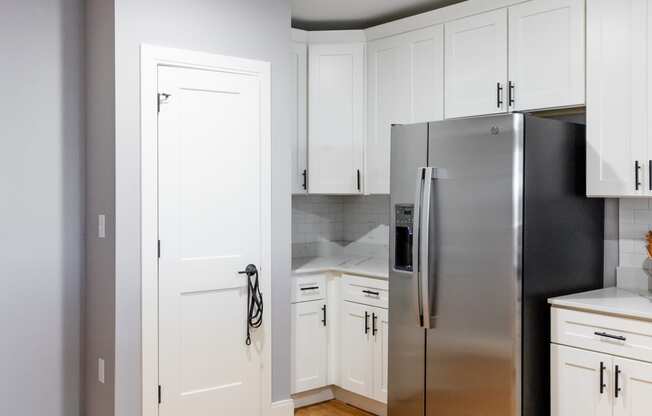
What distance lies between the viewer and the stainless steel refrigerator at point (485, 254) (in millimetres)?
2752

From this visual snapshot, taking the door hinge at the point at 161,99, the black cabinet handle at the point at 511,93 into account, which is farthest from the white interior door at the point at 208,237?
the black cabinet handle at the point at 511,93

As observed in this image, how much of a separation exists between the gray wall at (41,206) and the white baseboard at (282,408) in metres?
1.10

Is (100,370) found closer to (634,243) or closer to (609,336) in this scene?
(609,336)

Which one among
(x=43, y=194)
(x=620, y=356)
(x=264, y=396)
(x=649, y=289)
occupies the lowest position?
(x=264, y=396)

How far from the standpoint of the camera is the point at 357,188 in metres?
4.10

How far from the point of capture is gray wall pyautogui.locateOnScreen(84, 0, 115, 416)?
2.97m

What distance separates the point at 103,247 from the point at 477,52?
7.67 feet

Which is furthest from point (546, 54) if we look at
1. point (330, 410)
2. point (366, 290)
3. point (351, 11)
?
point (330, 410)

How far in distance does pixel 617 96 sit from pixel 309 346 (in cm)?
231

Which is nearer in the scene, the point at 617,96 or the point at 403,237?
the point at 617,96

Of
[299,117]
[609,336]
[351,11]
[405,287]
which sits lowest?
[609,336]

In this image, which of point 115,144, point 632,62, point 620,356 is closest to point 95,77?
point 115,144

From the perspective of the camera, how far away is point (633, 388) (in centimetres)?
254

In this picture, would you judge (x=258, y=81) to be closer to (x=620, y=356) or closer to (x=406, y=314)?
(x=406, y=314)
